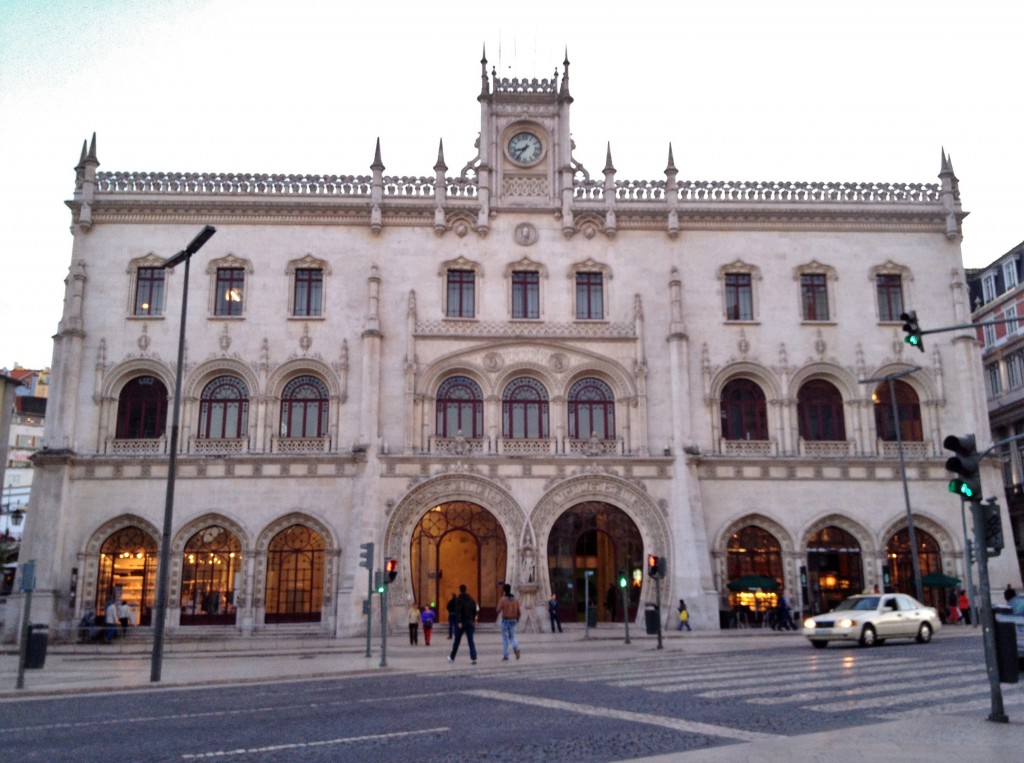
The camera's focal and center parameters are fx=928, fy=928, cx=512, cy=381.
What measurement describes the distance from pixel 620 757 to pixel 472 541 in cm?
2759

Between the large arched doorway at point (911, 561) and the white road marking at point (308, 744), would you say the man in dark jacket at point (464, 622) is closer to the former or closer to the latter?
the white road marking at point (308, 744)

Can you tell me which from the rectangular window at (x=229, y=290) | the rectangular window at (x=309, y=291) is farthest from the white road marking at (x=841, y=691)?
the rectangular window at (x=229, y=290)

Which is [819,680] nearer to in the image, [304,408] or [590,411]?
[590,411]

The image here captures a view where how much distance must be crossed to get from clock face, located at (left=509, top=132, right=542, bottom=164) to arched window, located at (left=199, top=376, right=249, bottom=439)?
607 inches

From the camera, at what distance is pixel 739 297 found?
40.2 m

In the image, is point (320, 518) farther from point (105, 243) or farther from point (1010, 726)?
point (1010, 726)

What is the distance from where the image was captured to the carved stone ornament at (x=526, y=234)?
40031 mm

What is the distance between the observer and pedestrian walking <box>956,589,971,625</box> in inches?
1423

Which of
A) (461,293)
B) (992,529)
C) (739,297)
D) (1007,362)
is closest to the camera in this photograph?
(992,529)

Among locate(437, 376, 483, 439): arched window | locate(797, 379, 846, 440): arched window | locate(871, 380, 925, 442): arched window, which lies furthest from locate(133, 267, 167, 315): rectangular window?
locate(871, 380, 925, 442): arched window

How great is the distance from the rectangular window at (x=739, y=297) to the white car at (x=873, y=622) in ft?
52.6

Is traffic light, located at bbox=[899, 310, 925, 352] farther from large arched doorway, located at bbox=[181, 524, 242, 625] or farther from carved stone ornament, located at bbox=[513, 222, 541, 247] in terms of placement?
large arched doorway, located at bbox=[181, 524, 242, 625]

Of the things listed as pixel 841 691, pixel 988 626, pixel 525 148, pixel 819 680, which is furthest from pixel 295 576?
pixel 988 626

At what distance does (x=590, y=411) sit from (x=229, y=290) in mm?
16052
